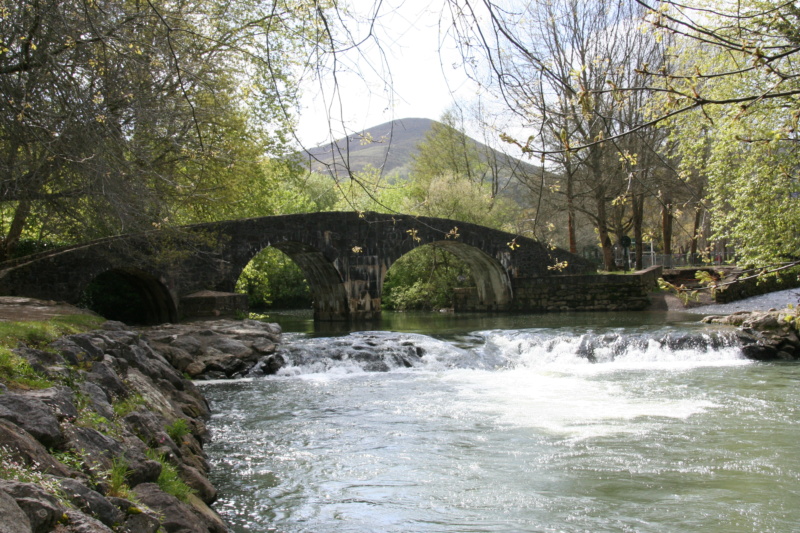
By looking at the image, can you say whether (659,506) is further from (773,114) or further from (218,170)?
(218,170)

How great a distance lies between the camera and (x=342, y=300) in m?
22.3

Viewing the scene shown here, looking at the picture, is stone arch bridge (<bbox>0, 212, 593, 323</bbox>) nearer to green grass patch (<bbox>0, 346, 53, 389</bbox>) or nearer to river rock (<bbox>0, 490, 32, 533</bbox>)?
green grass patch (<bbox>0, 346, 53, 389</bbox>)

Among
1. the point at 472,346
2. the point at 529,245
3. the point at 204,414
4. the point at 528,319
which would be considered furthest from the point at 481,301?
the point at 204,414

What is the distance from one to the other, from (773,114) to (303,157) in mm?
15491

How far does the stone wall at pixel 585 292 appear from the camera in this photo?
23.6 meters

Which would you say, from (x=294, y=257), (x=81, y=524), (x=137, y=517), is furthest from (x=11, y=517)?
(x=294, y=257)

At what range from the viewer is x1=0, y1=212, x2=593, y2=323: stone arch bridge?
1532cm

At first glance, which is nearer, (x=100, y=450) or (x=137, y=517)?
(x=137, y=517)

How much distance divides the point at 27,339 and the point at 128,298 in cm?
1447

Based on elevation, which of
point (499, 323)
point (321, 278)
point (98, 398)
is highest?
point (321, 278)

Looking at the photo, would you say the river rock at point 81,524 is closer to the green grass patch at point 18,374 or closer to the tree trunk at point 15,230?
the green grass patch at point 18,374

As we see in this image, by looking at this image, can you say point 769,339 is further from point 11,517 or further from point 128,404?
point 11,517

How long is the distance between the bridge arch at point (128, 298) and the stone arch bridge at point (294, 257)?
2.9 inches

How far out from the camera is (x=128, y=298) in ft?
66.7
